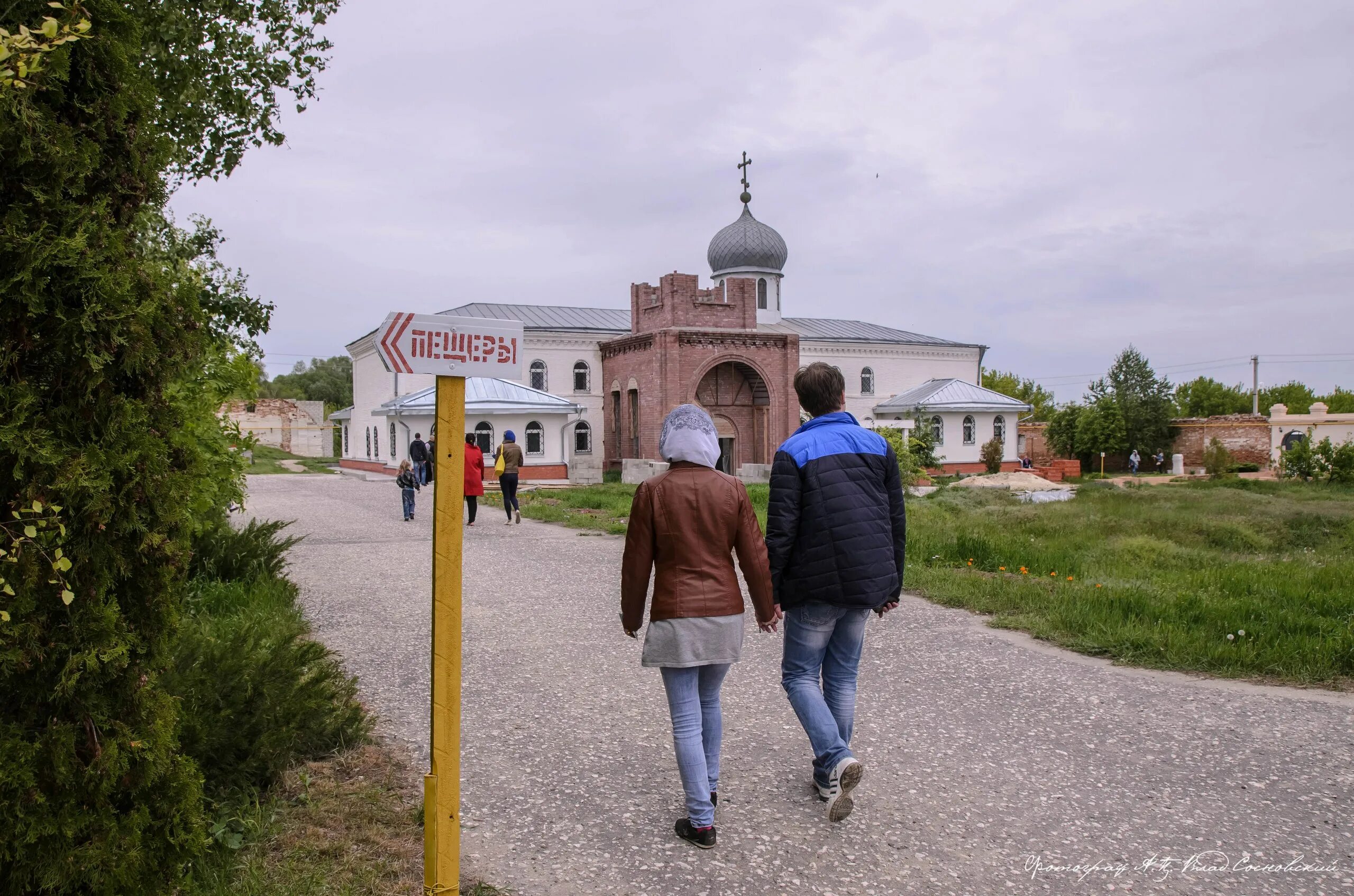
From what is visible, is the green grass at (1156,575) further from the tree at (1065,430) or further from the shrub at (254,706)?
the tree at (1065,430)

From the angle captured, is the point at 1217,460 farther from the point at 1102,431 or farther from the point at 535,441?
the point at 535,441

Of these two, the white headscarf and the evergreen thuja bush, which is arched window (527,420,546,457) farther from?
the evergreen thuja bush

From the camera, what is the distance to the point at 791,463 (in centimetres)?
427

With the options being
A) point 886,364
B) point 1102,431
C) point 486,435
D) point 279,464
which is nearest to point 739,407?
point 486,435

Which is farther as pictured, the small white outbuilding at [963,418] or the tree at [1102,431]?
the tree at [1102,431]

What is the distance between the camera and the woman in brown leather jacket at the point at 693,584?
3875mm

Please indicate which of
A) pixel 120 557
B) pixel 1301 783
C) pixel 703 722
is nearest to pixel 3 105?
pixel 120 557

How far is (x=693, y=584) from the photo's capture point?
3.90m

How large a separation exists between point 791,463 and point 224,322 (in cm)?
976

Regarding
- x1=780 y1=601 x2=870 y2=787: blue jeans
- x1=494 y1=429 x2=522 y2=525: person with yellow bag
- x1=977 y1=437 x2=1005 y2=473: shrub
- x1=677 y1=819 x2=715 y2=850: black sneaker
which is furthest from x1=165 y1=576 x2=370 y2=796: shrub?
x1=977 y1=437 x2=1005 y2=473: shrub

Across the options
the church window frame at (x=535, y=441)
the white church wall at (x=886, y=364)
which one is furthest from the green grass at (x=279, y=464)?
the white church wall at (x=886, y=364)

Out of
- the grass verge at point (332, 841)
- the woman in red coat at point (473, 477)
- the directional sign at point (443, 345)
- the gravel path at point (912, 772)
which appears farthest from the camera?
the woman in red coat at point (473, 477)

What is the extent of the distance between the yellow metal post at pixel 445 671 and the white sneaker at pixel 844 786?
1652 millimetres

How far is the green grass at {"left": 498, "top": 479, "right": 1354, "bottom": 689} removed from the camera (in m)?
6.58
